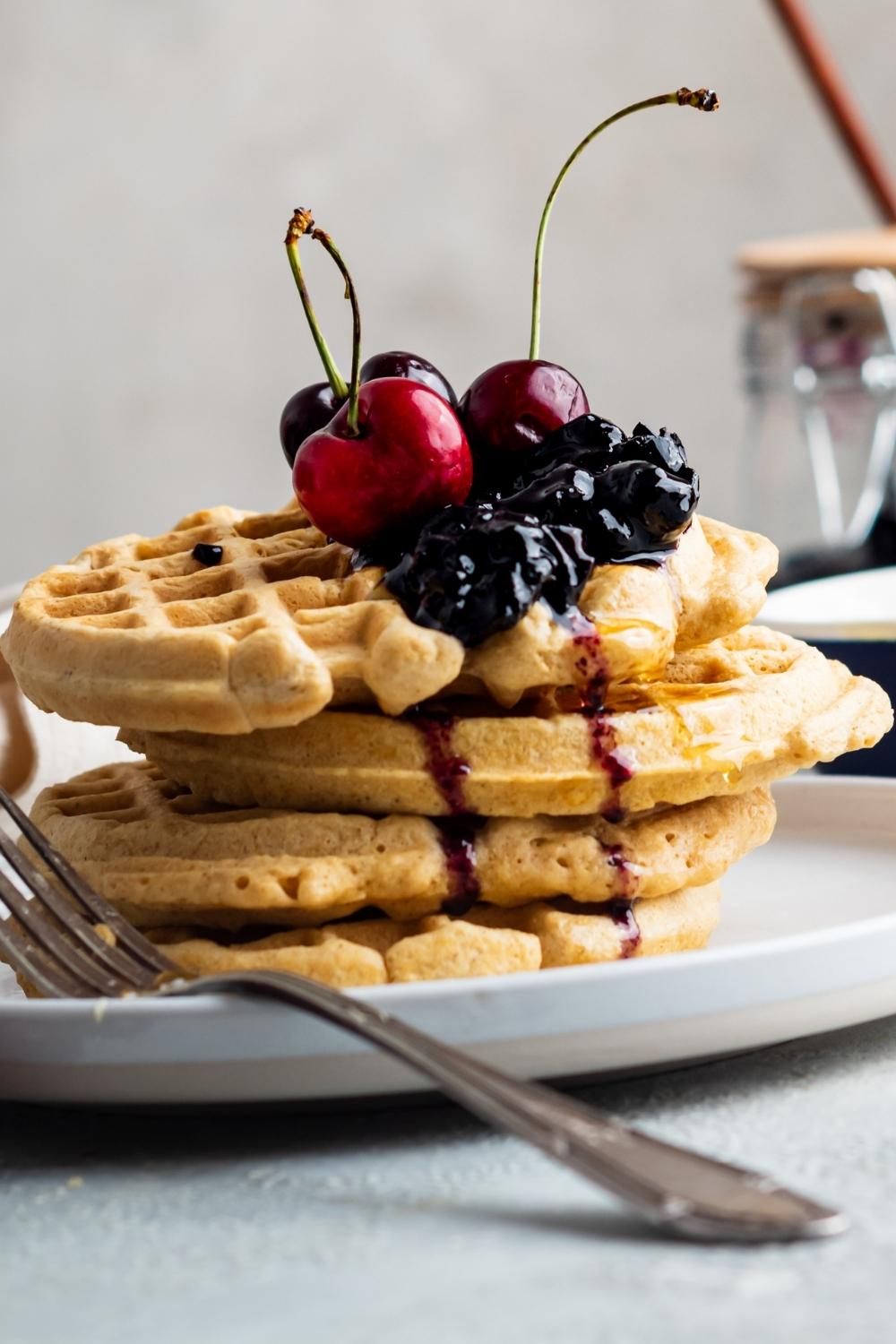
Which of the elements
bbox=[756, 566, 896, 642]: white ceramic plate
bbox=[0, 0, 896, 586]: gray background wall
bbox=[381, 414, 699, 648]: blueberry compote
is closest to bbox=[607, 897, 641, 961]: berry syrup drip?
bbox=[381, 414, 699, 648]: blueberry compote

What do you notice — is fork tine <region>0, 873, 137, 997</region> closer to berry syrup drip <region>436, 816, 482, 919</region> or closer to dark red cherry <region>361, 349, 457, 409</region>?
berry syrup drip <region>436, 816, 482, 919</region>

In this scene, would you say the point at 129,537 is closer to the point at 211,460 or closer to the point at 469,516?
the point at 469,516

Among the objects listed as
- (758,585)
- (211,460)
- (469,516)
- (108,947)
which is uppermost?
(469,516)

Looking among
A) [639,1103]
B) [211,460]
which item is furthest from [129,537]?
[211,460]

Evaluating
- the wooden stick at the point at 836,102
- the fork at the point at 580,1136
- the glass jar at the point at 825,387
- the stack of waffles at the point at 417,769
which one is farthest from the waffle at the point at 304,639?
the wooden stick at the point at 836,102

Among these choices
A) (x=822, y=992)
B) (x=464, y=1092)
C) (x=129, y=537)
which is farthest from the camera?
(x=129, y=537)

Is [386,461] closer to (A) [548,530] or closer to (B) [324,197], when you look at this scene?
(A) [548,530]
